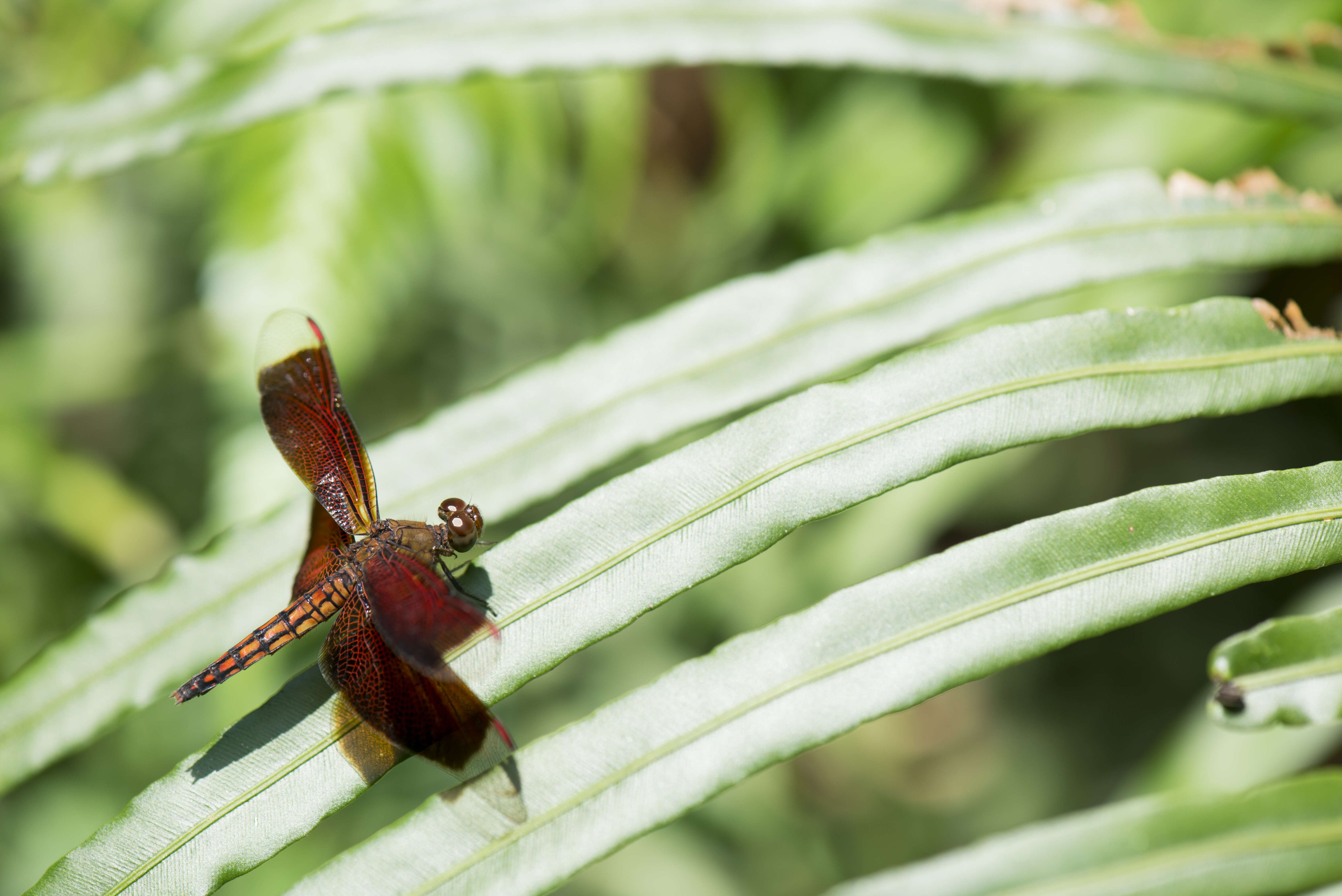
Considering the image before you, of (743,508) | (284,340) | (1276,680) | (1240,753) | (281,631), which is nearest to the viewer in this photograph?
(1276,680)

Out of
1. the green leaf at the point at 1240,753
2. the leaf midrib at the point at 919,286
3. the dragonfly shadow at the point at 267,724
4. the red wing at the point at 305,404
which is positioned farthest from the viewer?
the green leaf at the point at 1240,753

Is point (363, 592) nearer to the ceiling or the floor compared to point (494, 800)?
nearer to the ceiling

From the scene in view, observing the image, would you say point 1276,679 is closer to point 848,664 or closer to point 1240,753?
point 848,664

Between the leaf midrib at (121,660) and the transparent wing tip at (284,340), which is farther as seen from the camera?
the transparent wing tip at (284,340)

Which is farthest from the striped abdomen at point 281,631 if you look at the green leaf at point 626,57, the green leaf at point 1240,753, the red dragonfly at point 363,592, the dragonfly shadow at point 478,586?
the green leaf at point 1240,753

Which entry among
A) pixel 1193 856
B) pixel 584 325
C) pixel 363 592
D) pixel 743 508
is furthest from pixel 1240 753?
pixel 584 325

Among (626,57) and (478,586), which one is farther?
(626,57)

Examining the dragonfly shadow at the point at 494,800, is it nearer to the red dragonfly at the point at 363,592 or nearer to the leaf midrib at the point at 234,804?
the red dragonfly at the point at 363,592
